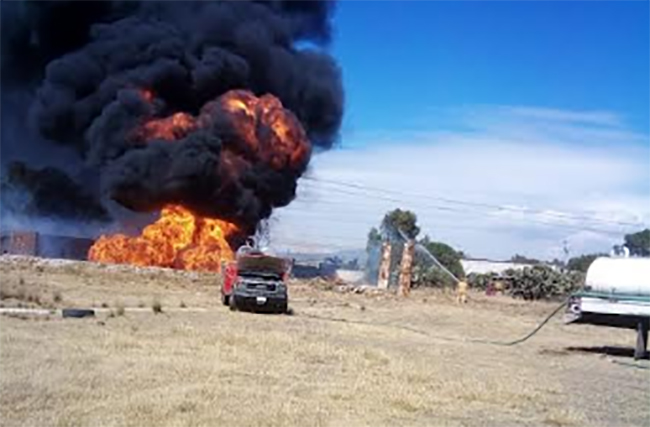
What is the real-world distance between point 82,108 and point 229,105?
10.3 m

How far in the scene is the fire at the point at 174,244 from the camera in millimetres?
55656

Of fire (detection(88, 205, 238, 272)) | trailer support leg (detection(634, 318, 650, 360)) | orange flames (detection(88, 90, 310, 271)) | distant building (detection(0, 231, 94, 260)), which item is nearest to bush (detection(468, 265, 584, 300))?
orange flames (detection(88, 90, 310, 271))

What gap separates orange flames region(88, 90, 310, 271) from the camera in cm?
5600

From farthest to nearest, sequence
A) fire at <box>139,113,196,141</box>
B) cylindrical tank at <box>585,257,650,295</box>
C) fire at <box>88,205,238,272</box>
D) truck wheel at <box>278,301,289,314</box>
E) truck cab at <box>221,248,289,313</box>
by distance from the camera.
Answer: fire at <box>139,113,196,141</box> < fire at <box>88,205,238,272</box> < truck wheel at <box>278,301,289,314</box> < truck cab at <box>221,248,289,313</box> < cylindrical tank at <box>585,257,650,295</box>

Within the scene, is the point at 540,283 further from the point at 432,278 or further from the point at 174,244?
the point at 174,244

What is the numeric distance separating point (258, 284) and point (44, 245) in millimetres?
38598

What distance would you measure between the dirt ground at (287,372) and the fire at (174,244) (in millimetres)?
24959

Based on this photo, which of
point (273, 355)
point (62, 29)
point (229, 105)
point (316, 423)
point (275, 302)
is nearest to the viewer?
point (316, 423)

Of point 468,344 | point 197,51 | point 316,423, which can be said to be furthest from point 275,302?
point 197,51

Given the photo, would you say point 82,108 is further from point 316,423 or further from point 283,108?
point 316,423

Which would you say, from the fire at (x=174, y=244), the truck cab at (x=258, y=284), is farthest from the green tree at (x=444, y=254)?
the truck cab at (x=258, y=284)

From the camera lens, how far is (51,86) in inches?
2352

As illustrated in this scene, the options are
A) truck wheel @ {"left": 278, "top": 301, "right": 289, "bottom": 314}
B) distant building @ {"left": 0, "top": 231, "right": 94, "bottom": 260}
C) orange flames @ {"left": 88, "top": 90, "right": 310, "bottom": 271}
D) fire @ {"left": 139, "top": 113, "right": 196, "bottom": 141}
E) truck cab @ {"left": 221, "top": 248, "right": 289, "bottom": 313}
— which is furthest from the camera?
distant building @ {"left": 0, "top": 231, "right": 94, "bottom": 260}

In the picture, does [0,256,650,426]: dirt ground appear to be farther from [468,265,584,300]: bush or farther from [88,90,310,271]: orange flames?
[468,265,584,300]: bush
